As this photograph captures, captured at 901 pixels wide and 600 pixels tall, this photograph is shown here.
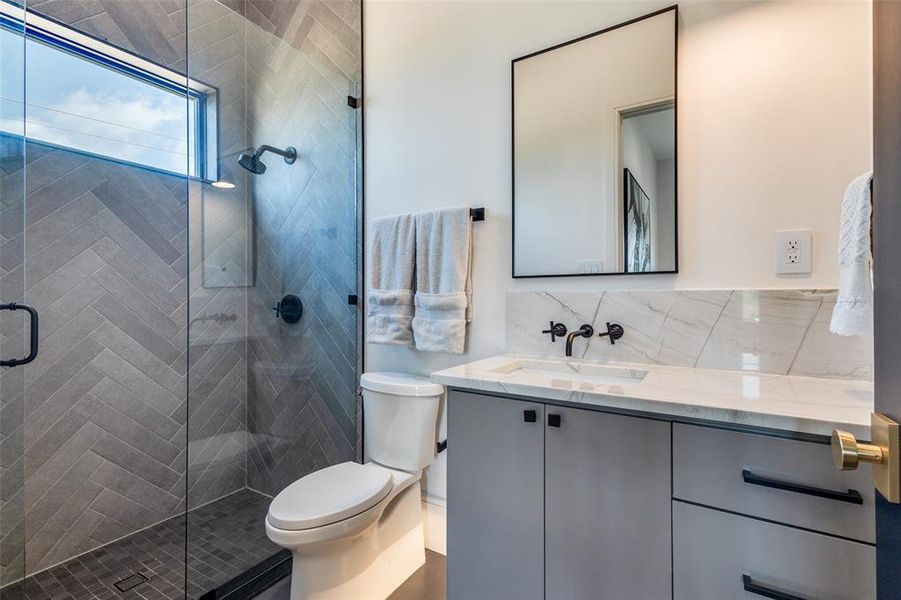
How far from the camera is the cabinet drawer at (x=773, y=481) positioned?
2.46 ft

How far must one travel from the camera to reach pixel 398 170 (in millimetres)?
1944

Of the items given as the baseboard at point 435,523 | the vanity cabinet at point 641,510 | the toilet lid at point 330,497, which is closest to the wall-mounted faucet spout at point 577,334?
the vanity cabinet at point 641,510

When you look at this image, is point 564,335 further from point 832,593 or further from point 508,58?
point 508,58

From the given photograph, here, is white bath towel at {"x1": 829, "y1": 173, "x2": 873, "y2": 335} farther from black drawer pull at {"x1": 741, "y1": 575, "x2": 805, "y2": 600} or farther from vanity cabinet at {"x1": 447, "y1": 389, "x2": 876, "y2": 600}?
black drawer pull at {"x1": 741, "y1": 575, "x2": 805, "y2": 600}

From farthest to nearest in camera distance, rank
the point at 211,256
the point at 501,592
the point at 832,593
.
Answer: the point at 211,256
the point at 501,592
the point at 832,593

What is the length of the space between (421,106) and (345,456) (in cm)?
174

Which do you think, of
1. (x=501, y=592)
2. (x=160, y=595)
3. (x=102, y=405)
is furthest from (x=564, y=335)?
(x=102, y=405)

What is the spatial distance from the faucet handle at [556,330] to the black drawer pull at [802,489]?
2.40ft

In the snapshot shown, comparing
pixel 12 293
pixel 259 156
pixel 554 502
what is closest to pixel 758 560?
pixel 554 502

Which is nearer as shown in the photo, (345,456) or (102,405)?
(102,405)

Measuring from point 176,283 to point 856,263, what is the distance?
8.54ft

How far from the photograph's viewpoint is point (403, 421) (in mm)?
1661

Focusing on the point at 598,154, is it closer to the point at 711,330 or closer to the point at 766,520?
the point at 711,330

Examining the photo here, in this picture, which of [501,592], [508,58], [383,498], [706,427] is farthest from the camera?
[508,58]
